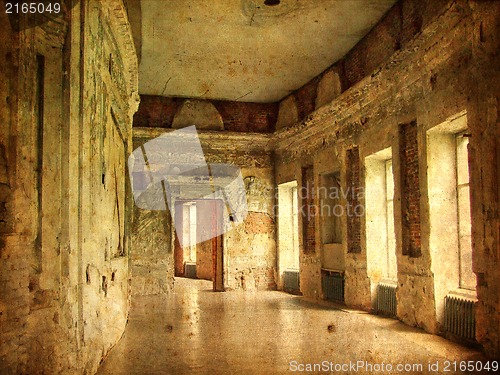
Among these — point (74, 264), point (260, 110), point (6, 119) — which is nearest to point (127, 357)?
point (74, 264)

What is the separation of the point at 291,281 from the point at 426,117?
6784 millimetres

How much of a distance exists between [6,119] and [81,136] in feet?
2.37

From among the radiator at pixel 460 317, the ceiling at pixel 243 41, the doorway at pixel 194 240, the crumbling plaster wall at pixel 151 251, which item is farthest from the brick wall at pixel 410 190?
the doorway at pixel 194 240

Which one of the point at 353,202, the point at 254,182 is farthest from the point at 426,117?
the point at 254,182

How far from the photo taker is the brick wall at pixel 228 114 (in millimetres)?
12586

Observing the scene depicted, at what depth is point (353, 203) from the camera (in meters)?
9.55

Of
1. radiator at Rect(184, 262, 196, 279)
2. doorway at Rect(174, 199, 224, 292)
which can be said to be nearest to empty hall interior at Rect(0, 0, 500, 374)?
doorway at Rect(174, 199, 224, 292)

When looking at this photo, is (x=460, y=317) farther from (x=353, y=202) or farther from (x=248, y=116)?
(x=248, y=116)

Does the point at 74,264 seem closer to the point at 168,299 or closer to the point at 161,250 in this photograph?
the point at 168,299

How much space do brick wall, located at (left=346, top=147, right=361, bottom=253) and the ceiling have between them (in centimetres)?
221

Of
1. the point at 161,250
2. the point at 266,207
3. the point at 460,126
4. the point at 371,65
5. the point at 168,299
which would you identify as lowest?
the point at 168,299

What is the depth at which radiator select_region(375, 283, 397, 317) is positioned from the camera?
831 cm

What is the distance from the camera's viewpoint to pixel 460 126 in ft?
22.1

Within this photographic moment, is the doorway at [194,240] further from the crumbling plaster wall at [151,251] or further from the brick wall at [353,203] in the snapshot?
the brick wall at [353,203]
